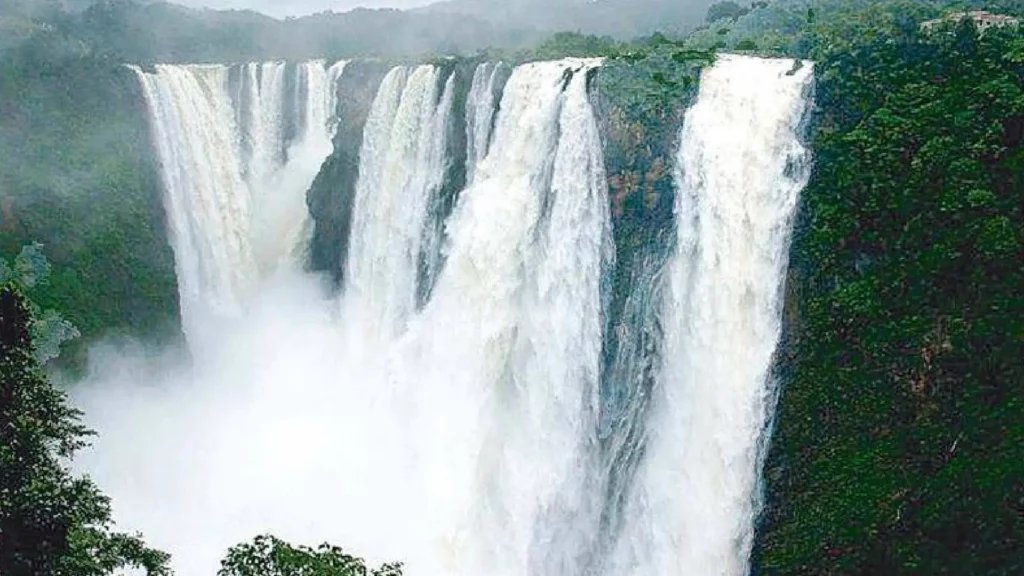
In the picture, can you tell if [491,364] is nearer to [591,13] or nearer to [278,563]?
[278,563]

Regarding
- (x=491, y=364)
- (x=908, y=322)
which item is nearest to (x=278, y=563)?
(x=908, y=322)

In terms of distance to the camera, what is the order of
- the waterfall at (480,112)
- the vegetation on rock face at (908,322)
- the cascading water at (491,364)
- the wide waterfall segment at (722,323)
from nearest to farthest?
the vegetation on rock face at (908,322) → the wide waterfall segment at (722,323) → the cascading water at (491,364) → the waterfall at (480,112)

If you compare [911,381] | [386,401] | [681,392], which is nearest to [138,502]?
[386,401]

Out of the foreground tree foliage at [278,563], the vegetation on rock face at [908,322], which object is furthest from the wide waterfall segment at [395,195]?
the foreground tree foliage at [278,563]

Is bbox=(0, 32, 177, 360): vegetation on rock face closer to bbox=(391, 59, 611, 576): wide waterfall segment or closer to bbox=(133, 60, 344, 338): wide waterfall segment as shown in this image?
bbox=(133, 60, 344, 338): wide waterfall segment

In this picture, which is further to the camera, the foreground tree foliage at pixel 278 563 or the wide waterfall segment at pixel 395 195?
the wide waterfall segment at pixel 395 195

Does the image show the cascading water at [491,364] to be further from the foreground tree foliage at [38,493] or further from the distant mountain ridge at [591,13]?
the distant mountain ridge at [591,13]

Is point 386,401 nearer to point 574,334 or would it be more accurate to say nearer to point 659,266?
point 574,334
